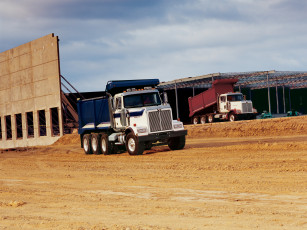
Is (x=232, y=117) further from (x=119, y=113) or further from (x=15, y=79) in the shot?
(x=15, y=79)

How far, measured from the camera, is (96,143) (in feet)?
81.9

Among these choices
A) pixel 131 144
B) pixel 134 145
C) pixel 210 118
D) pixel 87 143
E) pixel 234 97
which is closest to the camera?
pixel 134 145

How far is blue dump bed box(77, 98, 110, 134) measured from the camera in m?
23.9

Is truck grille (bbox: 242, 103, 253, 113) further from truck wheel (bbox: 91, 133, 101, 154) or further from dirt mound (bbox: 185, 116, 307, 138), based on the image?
truck wheel (bbox: 91, 133, 101, 154)

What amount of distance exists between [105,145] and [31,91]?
24091mm

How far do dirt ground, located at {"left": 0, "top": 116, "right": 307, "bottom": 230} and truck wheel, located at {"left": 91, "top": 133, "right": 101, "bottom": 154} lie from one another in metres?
4.22

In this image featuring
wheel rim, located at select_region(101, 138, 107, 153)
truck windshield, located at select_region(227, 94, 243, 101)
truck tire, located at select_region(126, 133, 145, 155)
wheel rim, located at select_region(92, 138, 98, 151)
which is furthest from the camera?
truck windshield, located at select_region(227, 94, 243, 101)

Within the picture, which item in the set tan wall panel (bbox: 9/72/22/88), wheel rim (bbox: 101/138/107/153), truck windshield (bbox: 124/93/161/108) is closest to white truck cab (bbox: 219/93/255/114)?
wheel rim (bbox: 101/138/107/153)

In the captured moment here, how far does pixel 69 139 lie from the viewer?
1614 inches

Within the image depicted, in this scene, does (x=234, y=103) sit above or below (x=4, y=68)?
below

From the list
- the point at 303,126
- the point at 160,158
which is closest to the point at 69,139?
the point at 303,126

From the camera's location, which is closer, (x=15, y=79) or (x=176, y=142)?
(x=176, y=142)

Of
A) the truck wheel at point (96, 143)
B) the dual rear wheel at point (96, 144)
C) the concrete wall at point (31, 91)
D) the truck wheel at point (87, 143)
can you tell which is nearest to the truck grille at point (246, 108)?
the concrete wall at point (31, 91)

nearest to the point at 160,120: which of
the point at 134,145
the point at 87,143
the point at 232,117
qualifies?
the point at 134,145
